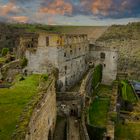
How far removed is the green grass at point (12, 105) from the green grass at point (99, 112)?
8320 mm

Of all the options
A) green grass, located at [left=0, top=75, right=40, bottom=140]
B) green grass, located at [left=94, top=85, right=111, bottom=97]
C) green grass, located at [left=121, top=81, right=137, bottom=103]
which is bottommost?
green grass, located at [left=121, top=81, right=137, bottom=103]

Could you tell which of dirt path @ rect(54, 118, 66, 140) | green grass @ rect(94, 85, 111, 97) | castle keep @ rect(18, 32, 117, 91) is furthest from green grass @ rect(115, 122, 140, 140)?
green grass @ rect(94, 85, 111, 97)

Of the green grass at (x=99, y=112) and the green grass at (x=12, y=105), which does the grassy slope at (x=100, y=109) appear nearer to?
the green grass at (x=99, y=112)

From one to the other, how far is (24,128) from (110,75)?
139 feet

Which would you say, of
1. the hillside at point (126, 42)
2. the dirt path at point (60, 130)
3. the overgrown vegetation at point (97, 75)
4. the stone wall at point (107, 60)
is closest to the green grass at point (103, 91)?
the overgrown vegetation at point (97, 75)

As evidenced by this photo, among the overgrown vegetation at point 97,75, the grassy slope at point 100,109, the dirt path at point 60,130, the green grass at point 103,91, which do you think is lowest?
the green grass at point 103,91

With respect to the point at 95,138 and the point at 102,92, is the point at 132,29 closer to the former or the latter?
the point at 102,92

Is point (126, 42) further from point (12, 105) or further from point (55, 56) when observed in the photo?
point (12, 105)

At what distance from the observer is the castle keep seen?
43.5 metres

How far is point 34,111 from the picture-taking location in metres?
20.4

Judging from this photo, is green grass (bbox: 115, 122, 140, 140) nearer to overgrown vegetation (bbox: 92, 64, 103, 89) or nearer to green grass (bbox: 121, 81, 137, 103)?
green grass (bbox: 121, 81, 137, 103)

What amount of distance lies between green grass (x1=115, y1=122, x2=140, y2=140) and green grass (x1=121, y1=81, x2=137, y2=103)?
12060 millimetres

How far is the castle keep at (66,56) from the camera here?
43500 mm

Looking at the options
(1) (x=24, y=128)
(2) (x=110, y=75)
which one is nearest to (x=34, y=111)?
(1) (x=24, y=128)
